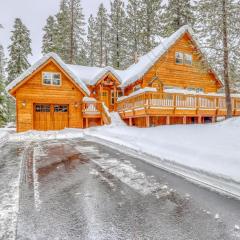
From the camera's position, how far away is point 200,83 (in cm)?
2105

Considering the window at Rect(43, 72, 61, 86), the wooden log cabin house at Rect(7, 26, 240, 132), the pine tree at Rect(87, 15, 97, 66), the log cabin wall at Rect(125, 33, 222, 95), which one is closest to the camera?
Answer: the wooden log cabin house at Rect(7, 26, 240, 132)

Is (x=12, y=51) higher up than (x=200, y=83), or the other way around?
(x=12, y=51)

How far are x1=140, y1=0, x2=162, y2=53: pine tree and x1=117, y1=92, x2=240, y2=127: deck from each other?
616 inches

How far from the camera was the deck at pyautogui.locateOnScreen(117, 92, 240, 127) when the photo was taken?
13727mm

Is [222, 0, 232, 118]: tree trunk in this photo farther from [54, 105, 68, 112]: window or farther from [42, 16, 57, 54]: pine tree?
[42, 16, 57, 54]: pine tree

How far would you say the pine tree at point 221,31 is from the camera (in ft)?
47.6

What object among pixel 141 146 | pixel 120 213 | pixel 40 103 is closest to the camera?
pixel 120 213

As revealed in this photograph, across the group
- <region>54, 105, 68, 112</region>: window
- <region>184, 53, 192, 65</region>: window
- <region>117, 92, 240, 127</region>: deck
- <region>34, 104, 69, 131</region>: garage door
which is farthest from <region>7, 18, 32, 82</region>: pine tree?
<region>184, 53, 192, 65</region>: window

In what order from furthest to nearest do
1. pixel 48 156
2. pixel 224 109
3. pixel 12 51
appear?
pixel 12 51 < pixel 224 109 < pixel 48 156

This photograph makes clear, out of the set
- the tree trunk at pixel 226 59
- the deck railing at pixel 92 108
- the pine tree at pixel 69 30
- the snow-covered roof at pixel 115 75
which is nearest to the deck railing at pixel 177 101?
the tree trunk at pixel 226 59

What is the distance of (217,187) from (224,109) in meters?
13.3

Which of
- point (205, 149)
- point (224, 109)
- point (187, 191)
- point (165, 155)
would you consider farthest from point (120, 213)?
point (224, 109)

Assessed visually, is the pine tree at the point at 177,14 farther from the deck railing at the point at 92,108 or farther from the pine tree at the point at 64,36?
the pine tree at the point at 64,36

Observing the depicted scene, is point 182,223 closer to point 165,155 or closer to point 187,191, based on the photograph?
point 187,191
